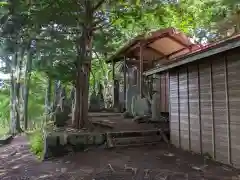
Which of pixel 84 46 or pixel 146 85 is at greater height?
pixel 84 46

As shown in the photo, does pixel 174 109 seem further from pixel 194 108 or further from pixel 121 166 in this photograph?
pixel 121 166

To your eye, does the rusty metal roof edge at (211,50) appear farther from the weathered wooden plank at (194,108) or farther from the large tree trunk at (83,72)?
the large tree trunk at (83,72)

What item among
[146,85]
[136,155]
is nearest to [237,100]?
[136,155]

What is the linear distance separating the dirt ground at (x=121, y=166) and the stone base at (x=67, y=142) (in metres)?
0.35

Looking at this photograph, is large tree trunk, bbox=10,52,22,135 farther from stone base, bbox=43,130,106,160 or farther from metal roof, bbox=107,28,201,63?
stone base, bbox=43,130,106,160

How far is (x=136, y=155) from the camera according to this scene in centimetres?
883

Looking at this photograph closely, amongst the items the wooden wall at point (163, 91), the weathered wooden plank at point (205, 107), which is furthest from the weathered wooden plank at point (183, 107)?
the wooden wall at point (163, 91)

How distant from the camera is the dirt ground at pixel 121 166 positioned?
6.85 meters

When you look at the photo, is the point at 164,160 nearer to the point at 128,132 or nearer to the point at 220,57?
the point at 128,132

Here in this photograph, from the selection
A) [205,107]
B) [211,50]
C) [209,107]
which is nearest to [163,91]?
[205,107]

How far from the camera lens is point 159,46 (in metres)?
15.2

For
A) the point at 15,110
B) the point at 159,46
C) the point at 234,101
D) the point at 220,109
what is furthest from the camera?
the point at 15,110

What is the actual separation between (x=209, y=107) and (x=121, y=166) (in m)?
2.95

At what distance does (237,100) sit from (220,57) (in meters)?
1.29
